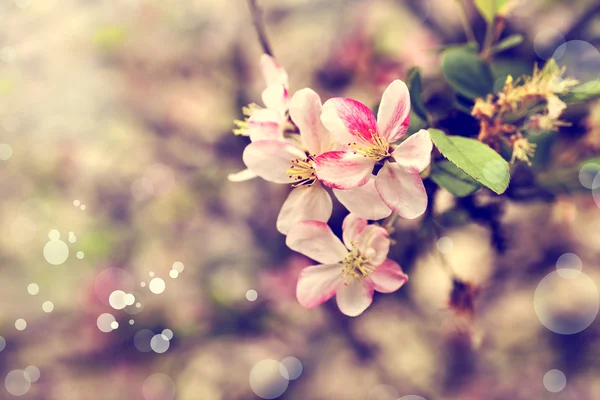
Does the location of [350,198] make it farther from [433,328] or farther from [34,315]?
[34,315]

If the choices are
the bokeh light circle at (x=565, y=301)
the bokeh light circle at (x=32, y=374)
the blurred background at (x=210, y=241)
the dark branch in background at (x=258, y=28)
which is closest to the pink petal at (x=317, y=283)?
the dark branch in background at (x=258, y=28)

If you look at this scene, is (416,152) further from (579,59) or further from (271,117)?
(579,59)

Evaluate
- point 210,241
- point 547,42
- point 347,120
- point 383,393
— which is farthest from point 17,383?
point 547,42

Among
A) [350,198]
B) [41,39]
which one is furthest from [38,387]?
[350,198]

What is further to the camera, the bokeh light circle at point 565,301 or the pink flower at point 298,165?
the bokeh light circle at point 565,301

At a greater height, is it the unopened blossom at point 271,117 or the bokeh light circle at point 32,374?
the unopened blossom at point 271,117

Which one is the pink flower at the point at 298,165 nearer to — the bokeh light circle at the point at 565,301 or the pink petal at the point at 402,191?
the pink petal at the point at 402,191

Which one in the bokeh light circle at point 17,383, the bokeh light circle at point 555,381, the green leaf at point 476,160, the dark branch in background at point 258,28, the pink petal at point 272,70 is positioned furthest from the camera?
the bokeh light circle at point 17,383

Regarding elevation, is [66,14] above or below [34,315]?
above
